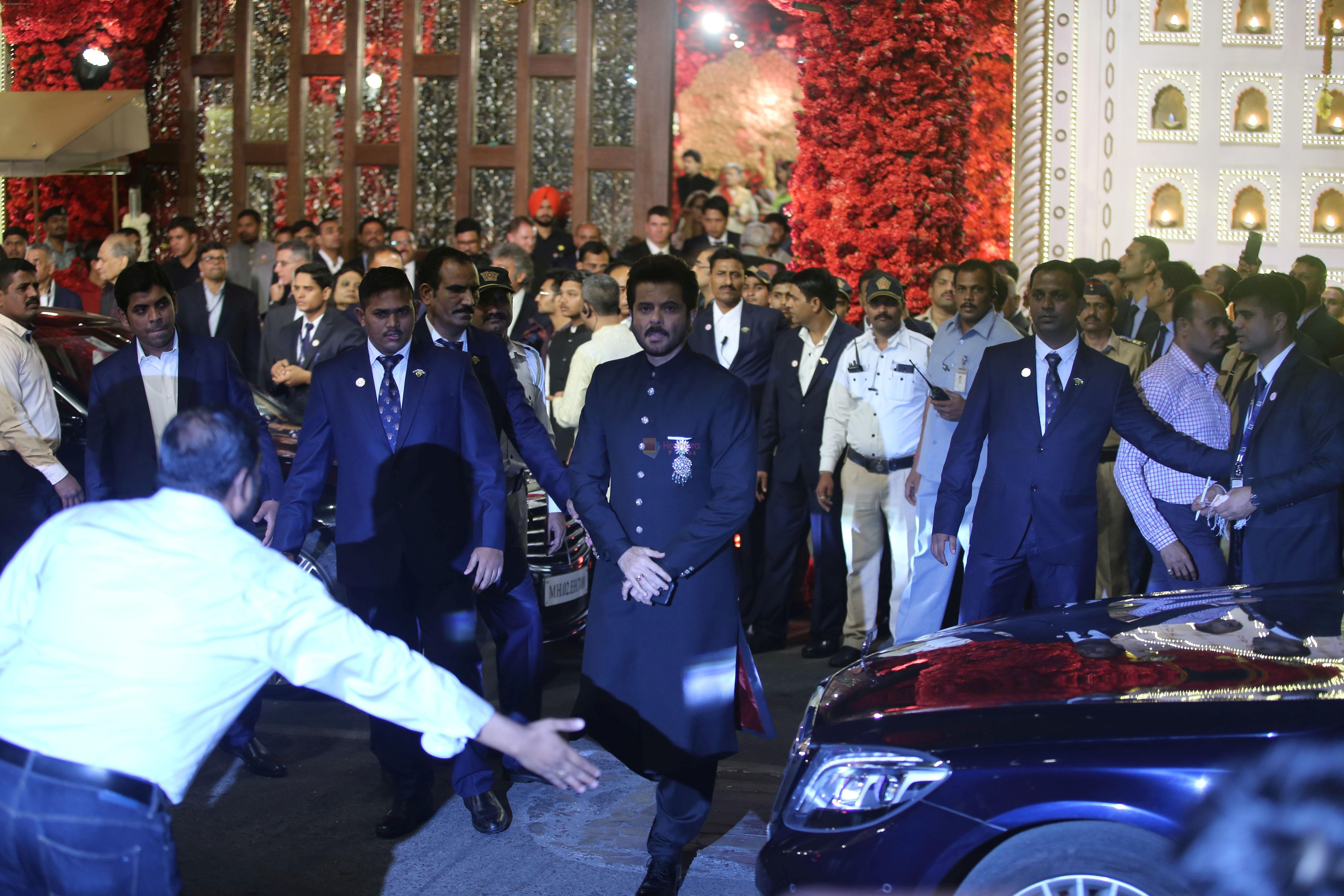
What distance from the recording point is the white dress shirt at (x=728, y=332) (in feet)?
26.3

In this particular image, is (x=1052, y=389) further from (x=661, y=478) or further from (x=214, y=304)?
(x=214, y=304)

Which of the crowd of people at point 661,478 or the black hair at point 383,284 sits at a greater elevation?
the black hair at point 383,284

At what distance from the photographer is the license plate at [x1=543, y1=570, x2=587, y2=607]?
22.2ft

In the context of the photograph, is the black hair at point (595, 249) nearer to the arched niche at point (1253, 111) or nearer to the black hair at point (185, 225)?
the black hair at point (185, 225)

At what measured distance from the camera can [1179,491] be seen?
586cm

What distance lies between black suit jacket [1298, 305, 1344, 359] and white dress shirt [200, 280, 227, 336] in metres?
7.40

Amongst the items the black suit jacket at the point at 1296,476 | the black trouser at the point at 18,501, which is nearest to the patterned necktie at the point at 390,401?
the black trouser at the point at 18,501

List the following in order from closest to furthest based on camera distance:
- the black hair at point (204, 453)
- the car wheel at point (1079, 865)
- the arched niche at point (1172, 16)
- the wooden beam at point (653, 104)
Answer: the black hair at point (204, 453)
the car wheel at point (1079, 865)
the arched niche at point (1172, 16)
the wooden beam at point (653, 104)

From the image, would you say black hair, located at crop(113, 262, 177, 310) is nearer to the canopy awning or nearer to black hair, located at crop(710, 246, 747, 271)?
black hair, located at crop(710, 246, 747, 271)

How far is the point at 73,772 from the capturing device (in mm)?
2473

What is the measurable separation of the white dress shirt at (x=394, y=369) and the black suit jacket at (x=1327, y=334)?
539 cm

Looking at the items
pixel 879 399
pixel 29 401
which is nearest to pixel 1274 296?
pixel 879 399

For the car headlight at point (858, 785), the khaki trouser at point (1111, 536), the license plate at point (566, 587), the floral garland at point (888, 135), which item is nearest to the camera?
the car headlight at point (858, 785)

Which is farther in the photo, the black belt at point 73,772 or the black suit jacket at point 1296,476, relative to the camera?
the black suit jacket at point 1296,476
